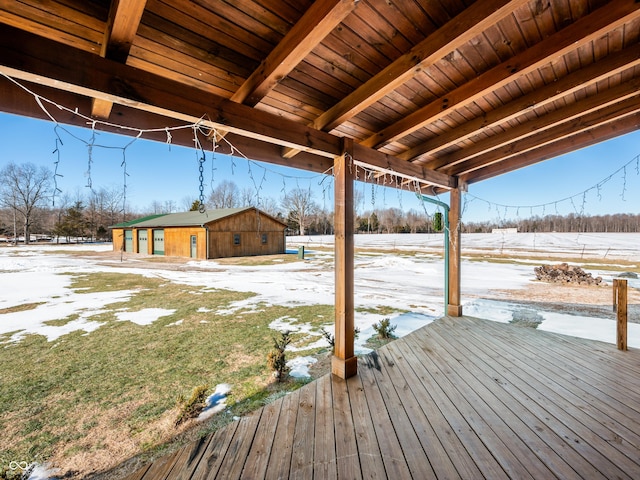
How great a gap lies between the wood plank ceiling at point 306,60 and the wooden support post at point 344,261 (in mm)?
195

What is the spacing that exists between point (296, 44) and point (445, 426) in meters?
2.67

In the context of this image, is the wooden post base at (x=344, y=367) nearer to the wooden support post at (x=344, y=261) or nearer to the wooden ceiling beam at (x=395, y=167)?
the wooden support post at (x=344, y=261)

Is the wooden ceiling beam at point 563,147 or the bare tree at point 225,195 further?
the bare tree at point 225,195

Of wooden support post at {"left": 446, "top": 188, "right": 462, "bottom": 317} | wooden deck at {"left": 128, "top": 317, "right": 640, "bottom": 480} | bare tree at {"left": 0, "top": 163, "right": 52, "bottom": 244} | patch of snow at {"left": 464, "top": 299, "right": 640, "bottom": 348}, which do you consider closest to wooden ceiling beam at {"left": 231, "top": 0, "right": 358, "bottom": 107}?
bare tree at {"left": 0, "top": 163, "right": 52, "bottom": 244}

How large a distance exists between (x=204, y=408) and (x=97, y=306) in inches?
202

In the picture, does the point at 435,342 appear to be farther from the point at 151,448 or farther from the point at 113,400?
the point at 113,400

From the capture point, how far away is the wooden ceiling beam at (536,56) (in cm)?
153

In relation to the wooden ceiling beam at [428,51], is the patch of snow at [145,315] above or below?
below

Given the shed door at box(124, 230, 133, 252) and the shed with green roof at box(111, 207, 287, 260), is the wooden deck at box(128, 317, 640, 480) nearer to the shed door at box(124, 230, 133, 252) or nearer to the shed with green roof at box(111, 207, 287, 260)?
the shed with green roof at box(111, 207, 287, 260)

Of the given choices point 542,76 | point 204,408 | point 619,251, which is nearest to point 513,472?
point 204,408

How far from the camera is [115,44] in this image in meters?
1.34

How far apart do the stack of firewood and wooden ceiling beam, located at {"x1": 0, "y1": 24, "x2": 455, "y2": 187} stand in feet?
33.8

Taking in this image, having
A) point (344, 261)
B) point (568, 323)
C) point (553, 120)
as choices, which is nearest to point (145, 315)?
point (344, 261)

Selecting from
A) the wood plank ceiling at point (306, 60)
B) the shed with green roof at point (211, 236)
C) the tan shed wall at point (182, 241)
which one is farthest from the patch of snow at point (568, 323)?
the tan shed wall at point (182, 241)
